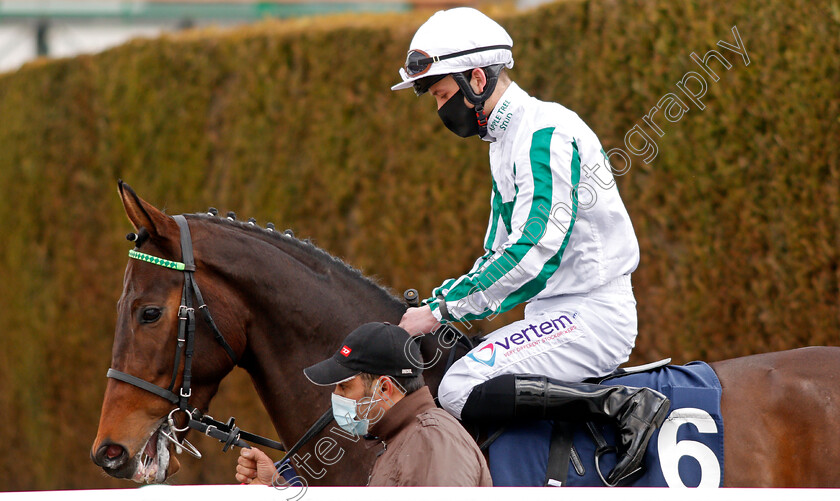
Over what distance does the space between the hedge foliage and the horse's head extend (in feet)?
9.47

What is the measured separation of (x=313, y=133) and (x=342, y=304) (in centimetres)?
384

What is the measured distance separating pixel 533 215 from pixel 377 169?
3827mm

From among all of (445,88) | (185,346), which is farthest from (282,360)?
(445,88)

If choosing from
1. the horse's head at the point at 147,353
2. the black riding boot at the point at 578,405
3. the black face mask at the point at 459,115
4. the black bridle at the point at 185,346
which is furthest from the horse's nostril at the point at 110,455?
the black face mask at the point at 459,115

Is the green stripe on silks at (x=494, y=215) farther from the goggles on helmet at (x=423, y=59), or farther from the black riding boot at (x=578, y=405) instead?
the black riding boot at (x=578, y=405)

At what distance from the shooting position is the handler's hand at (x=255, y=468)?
287 centimetres

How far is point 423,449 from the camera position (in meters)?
2.12

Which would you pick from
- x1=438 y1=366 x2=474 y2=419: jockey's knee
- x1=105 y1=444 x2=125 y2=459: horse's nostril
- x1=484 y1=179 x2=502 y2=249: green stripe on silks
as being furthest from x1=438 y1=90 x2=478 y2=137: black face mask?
x1=105 y1=444 x2=125 y2=459: horse's nostril

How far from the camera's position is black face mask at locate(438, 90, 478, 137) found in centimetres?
294

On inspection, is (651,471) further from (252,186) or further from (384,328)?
(252,186)

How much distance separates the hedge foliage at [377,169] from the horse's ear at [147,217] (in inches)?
115

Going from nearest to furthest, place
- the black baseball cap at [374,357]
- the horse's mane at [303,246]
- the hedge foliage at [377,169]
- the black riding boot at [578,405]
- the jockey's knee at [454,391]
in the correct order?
the black baseball cap at [374,357] < the black riding boot at [578,405] < the jockey's knee at [454,391] < the horse's mane at [303,246] < the hedge foliage at [377,169]

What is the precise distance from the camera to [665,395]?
272cm

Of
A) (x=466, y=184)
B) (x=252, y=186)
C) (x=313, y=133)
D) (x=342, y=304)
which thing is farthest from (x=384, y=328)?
(x=252, y=186)
